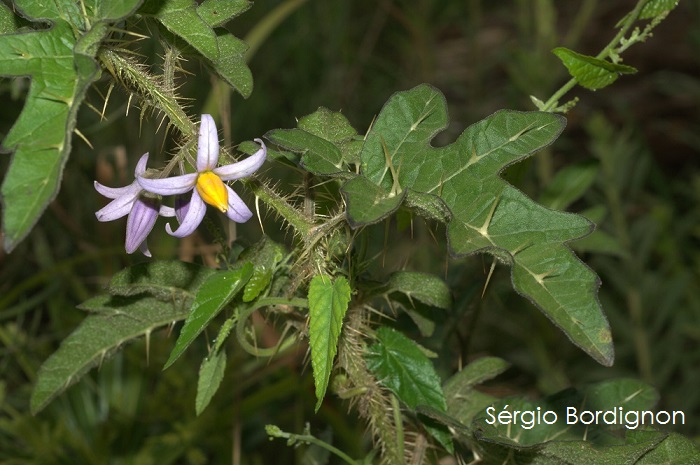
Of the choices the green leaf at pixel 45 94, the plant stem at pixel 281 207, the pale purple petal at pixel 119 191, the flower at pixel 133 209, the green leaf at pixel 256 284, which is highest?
the green leaf at pixel 45 94

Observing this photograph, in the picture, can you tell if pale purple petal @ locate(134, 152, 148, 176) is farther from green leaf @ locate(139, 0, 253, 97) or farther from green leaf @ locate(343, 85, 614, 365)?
green leaf @ locate(343, 85, 614, 365)

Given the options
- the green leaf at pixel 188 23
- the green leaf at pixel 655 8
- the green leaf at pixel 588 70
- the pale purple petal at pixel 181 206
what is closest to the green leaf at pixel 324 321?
the pale purple petal at pixel 181 206

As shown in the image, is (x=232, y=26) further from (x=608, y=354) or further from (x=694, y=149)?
(x=608, y=354)

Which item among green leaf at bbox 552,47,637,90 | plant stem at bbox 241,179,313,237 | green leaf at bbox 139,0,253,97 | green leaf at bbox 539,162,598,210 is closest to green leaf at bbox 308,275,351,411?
plant stem at bbox 241,179,313,237

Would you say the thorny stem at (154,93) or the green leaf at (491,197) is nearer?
the green leaf at (491,197)

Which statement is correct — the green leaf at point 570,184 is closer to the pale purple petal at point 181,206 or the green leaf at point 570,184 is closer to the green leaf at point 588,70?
the green leaf at point 588,70

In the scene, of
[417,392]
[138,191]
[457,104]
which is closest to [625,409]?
[417,392]
